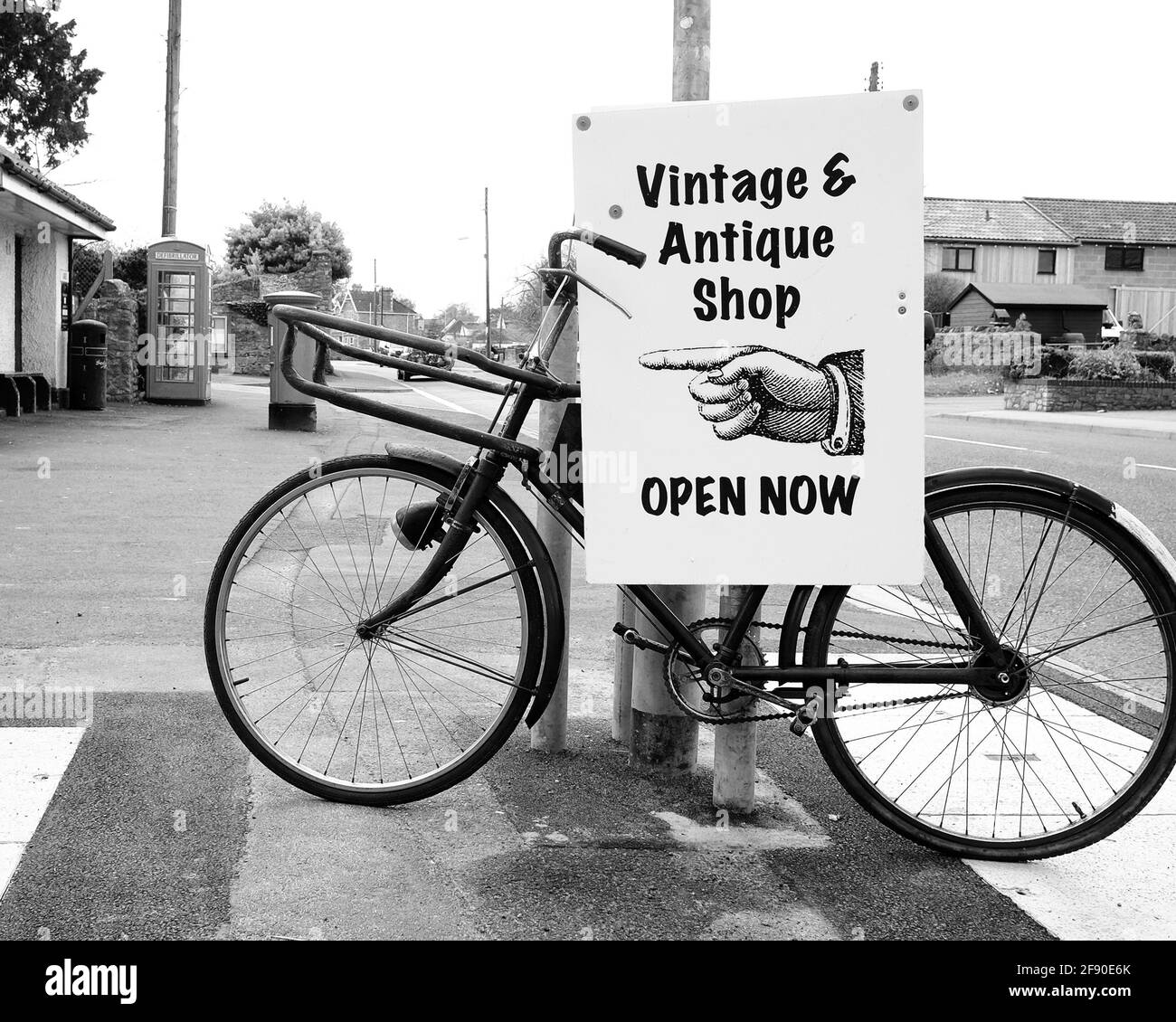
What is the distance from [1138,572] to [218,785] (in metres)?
2.45

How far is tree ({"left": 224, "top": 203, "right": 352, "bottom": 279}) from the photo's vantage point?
5556 centimetres

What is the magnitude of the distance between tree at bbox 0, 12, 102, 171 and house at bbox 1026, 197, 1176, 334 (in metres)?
50.6

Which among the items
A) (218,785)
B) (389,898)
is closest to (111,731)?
(218,785)

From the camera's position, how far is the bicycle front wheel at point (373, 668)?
3.28 m

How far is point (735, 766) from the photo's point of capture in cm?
337

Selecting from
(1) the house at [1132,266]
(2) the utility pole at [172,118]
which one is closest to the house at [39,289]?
(2) the utility pole at [172,118]

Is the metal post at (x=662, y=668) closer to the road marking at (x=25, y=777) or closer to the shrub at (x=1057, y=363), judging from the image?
the road marking at (x=25, y=777)

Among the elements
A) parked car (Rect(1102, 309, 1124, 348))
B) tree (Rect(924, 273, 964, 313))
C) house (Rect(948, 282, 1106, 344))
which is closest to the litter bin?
parked car (Rect(1102, 309, 1124, 348))

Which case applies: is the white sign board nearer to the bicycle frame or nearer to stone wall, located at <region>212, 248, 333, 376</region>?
the bicycle frame

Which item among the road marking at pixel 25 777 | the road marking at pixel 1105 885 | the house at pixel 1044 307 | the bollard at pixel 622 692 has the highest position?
the house at pixel 1044 307

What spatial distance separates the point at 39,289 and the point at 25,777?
17.6 m

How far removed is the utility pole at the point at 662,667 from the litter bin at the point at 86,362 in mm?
16923

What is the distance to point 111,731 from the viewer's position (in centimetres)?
382
